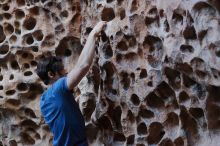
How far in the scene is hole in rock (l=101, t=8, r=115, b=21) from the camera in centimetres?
255

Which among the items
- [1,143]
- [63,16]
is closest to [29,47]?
[63,16]

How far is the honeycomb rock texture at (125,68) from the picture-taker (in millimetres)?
2074

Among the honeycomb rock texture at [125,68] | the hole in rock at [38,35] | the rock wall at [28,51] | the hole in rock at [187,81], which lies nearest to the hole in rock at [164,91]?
the honeycomb rock texture at [125,68]

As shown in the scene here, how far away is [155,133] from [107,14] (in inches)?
23.9

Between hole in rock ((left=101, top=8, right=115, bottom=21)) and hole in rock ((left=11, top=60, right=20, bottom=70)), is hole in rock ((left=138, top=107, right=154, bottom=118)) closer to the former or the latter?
hole in rock ((left=101, top=8, right=115, bottom=21))

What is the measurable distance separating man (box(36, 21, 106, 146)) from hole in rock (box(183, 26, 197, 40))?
432 millimetres

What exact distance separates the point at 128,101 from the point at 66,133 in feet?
1.02

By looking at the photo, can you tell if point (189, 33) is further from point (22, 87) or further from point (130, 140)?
point (22, 87)

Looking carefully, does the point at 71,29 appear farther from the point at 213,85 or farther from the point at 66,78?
the point at 213,85

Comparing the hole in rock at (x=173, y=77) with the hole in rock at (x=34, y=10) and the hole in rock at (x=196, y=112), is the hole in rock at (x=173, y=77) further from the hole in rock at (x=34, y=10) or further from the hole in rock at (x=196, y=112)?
the hole in rock at (x=34, y=10)

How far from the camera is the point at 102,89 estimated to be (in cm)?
258

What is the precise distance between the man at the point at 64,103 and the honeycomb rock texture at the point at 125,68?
203mm

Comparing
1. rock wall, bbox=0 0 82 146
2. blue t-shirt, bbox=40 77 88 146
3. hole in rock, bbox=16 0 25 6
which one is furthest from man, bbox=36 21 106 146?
hole in rock, bbox=16 0 25 6

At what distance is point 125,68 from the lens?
8.00 feet
